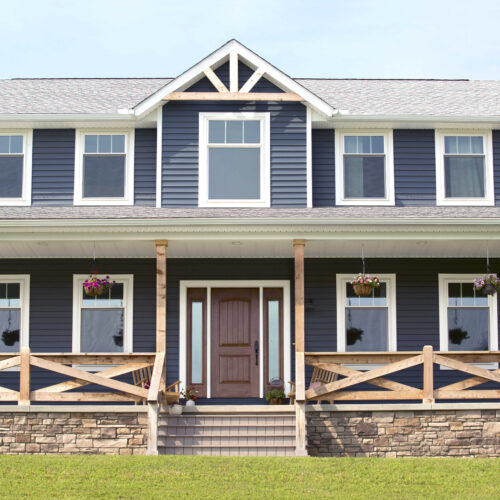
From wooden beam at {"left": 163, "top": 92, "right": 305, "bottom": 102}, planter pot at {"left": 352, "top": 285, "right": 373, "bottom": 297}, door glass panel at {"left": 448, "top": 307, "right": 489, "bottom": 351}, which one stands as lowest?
door glass panel at {"left": 448, "top": 307, "right": 489, "bottom": 351}

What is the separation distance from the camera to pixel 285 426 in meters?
11.3

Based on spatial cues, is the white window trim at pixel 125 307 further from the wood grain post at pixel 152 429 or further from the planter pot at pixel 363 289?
the planter pot at pixel 363 289

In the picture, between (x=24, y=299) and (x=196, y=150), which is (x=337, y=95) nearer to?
(x=196, y=150)

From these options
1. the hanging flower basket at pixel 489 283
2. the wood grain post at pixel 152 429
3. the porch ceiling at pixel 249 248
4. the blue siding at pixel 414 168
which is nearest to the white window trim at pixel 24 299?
the porch ceiling at pixel 249 248

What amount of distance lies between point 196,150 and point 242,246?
2.03 meters

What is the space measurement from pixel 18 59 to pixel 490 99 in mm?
13666

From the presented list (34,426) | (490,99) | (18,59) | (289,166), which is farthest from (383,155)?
(18,59)

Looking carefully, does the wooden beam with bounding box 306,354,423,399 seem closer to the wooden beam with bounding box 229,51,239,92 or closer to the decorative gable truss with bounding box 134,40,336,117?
the decorative gable truss with bounding box 134,40,336,117

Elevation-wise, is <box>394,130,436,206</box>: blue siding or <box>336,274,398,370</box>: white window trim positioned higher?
<box>394,130,436,206</box>: blue siding

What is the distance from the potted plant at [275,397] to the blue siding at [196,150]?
304 centimetres

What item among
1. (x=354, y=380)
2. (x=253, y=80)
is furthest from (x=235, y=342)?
(x=253, y=80)

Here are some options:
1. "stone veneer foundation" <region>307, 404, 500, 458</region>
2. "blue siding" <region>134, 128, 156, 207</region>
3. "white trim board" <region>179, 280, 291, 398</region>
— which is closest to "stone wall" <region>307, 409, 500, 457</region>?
"stone veneer foundation" <region>307, 404, 500, 458</region>

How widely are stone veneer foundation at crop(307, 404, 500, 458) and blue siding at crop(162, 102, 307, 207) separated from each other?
387cm

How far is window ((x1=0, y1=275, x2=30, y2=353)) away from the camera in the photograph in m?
13.7
